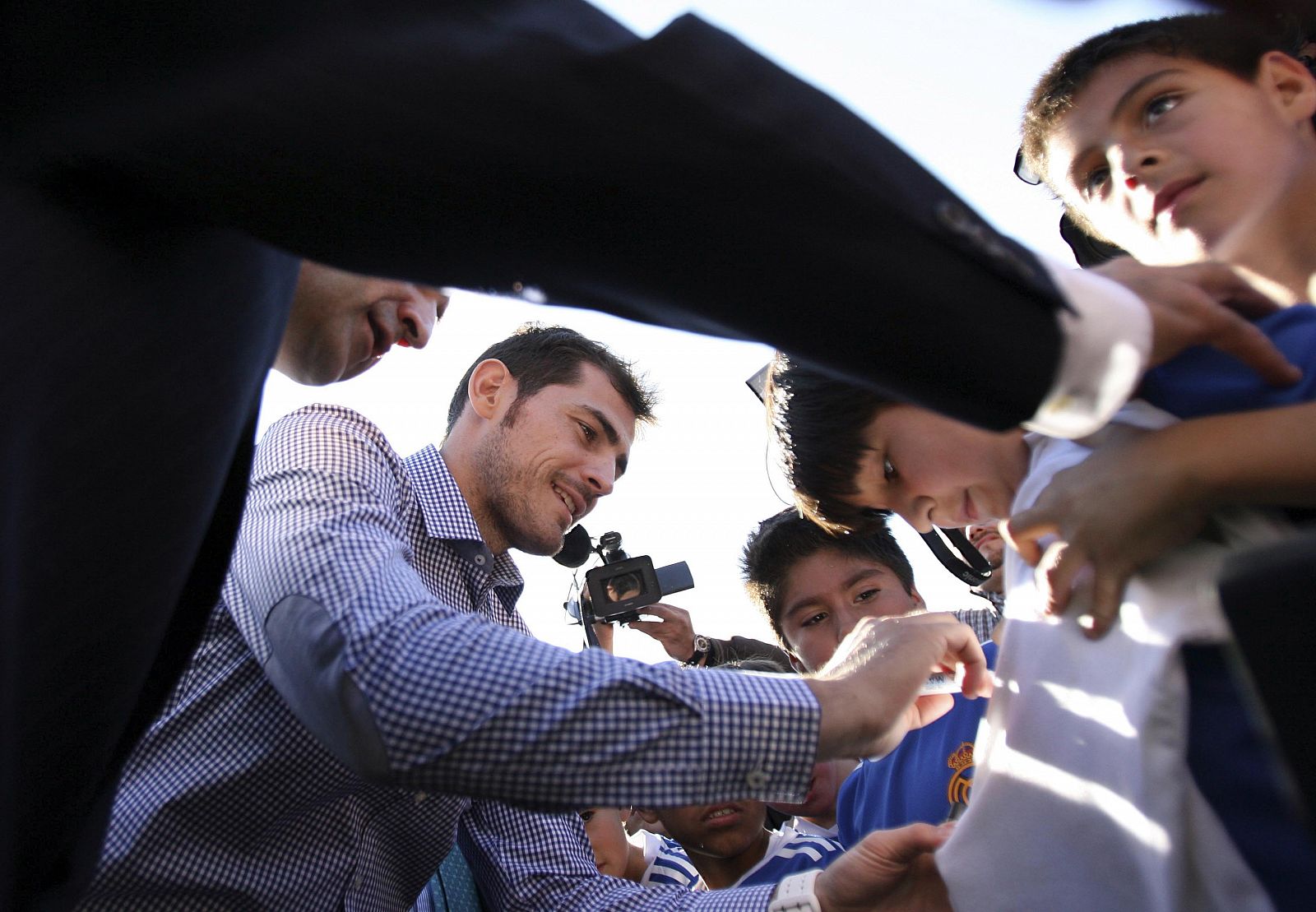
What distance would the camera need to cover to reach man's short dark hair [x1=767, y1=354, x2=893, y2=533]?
1738 mm

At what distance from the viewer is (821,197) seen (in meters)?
0.66

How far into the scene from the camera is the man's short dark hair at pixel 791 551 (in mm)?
2975

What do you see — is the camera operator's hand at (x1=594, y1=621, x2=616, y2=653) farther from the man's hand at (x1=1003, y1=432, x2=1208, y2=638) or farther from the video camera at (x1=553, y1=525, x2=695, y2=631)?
the man's hand at (x1=1003, y1=432, x2=1208, y2=638)

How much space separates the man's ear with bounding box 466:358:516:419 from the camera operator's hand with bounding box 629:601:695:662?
116cm

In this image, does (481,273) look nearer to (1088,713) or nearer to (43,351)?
(43,351)

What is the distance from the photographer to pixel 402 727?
122 centimetres

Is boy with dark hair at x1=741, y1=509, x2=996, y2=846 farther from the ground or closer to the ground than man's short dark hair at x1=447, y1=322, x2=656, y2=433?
closer to the ground

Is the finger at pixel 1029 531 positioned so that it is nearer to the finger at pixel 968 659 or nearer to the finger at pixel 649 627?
the finger at pixel 968 659

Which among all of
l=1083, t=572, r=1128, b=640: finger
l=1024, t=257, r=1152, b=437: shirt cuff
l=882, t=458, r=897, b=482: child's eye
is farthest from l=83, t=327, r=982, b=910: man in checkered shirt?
l=1024, t=257, r=1152, b=437: shirt cuff

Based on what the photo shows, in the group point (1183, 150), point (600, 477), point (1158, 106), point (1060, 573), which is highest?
point (1158, 106)

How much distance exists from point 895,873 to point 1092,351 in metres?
0.95

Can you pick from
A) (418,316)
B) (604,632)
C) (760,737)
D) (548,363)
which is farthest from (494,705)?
(604,632)

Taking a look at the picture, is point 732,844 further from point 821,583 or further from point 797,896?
point 797,896

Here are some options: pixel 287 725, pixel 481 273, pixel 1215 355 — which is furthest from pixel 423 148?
pixel 287 725
